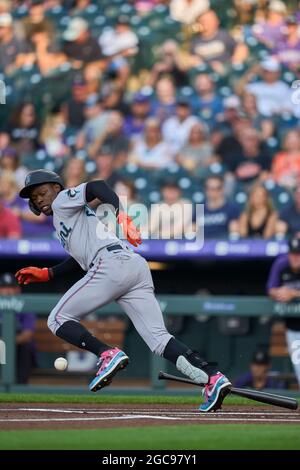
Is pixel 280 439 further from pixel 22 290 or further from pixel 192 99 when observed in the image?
pixel 192 99

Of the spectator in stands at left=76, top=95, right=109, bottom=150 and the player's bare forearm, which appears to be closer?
the player's bare forearm

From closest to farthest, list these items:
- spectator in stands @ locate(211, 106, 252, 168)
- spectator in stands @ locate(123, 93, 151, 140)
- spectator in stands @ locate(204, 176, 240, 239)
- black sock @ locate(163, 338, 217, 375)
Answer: black sock @ locate(163, 338, 217, 375)
spectator in stands @ locate(204, 176, 240, 239)
spectator in stands @ locate(211, 106, 252, 168)
spectator in stands @ locate(123, 93, 151, 140)

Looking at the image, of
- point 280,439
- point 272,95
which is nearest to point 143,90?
point 272,95

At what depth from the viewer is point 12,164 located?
12.2 metres

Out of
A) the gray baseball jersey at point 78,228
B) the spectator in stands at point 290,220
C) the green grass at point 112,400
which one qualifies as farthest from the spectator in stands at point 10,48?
the gray baseball jersey at point 78,228

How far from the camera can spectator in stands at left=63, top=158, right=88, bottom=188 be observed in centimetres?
1161

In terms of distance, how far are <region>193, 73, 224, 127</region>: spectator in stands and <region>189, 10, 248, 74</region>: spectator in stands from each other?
27 centimetres

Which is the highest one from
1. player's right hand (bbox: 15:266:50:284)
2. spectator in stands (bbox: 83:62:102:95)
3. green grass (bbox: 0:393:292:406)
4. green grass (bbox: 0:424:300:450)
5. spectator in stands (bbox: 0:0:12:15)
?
spectator in stands (bbox: 0:0:12:15)

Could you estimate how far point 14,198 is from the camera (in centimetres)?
1159

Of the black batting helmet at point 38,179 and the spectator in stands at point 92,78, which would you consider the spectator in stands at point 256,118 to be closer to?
the spectator in stands at point 92,78

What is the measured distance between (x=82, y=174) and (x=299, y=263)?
3.13 meters

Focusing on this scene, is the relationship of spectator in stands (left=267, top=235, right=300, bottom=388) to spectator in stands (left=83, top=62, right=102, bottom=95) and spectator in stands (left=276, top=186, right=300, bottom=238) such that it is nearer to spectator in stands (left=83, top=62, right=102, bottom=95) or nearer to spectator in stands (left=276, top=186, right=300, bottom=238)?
spectator in stands (left=276, top=186, right=300, bottom=238)

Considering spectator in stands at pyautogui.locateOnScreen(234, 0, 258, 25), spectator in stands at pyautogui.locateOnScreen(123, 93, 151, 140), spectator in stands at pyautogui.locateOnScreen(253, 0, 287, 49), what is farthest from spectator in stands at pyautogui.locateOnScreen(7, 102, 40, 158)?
spectator in stands at pyautogui.locateOnScreen(253, 0, 287, 49)
